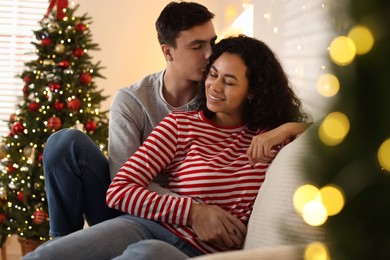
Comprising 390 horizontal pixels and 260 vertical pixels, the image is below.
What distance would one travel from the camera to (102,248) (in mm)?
1830

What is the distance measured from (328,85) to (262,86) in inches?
71.4

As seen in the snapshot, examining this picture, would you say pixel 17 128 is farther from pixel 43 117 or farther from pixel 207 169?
pixel 207 169

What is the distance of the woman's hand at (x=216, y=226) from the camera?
6.16 ft

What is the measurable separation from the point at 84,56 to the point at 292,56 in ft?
5.84

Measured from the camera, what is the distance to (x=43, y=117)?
4344mm

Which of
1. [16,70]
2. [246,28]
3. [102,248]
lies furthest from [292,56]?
[16,70]

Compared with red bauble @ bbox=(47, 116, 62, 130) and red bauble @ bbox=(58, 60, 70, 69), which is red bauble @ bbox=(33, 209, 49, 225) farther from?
red bauble @ bbox=(58, 60, 70, 69)

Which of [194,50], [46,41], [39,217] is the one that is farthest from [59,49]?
[194,50]

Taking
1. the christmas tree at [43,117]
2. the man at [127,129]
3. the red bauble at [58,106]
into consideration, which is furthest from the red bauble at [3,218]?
the man at [127,129]

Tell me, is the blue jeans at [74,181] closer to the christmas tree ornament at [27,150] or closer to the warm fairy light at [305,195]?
the warm fairy light at [305,195]

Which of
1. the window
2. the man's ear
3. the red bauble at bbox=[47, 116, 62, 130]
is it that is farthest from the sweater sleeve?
the window

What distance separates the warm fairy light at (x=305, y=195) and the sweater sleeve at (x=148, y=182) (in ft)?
5.13

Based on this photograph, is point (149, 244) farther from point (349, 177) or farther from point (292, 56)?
point (292, 56)

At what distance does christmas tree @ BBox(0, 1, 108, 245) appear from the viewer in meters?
4.30
